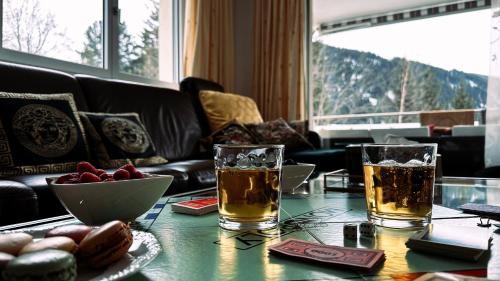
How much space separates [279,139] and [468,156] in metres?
1.23

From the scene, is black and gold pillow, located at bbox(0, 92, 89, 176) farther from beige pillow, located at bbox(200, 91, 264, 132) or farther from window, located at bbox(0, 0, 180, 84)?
beige pillow, located at bbox(200, 91, 264, 132)

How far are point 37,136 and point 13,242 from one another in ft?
4.33

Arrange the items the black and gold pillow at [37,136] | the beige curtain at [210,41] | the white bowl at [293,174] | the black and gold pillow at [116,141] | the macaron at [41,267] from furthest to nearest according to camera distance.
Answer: the beige curtain at [210,41] < the black and gold pillow at [116,141] < the black and gold pillow at [37,136] < the white bowl at [293,174] < the macaron at [41,267]

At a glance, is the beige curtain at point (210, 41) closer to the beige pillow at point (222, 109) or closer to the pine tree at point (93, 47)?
the beige pillow at point (222, 109)

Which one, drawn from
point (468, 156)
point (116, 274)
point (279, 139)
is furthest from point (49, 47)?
point (468, 156)

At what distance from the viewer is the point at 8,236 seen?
0.43 metres

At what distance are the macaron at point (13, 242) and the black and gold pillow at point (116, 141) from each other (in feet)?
4.94

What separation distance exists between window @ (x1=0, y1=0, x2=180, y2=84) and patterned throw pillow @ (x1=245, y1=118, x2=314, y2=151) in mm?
1128

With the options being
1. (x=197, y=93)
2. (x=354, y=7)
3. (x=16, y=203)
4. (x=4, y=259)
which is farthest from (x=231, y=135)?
(x=354, y=7)

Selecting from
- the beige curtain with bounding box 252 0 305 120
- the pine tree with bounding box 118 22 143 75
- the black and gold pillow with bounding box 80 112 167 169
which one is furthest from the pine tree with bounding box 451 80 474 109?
the black and gold pillow with bounding box 80 112 167 169

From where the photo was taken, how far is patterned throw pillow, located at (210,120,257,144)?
268 cm

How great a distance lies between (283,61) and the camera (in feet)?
13.2

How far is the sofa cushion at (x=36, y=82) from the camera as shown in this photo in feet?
5.85

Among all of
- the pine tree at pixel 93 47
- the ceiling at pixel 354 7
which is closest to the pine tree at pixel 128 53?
the pine tree at pixel 93 47
